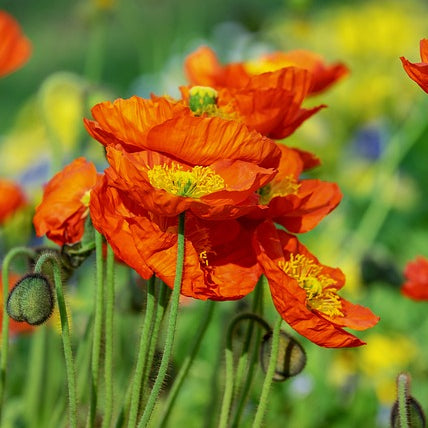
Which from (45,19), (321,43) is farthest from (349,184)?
(45,19)

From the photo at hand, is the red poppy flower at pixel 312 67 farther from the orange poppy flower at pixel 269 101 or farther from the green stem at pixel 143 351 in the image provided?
the green stem at pixel 143 351

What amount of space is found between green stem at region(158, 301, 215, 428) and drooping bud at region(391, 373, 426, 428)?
0.72 ft

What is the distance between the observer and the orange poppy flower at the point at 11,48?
1.59 metres

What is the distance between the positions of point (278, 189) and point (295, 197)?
0.9 inches

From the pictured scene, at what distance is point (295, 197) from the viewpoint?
3.15ft

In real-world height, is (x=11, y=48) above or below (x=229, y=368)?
above

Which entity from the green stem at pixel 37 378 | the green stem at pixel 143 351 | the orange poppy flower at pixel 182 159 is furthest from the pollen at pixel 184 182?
the green stem at pixel 37 378

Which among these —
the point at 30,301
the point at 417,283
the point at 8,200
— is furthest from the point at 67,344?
the point at 8,200

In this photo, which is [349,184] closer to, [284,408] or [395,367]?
[395,367]

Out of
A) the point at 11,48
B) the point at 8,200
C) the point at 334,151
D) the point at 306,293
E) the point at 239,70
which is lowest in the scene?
the point at 306,293

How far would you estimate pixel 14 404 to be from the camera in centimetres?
169

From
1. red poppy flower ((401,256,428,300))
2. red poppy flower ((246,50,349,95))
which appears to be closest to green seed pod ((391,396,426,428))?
red poppy flower ((401,256,428,300))

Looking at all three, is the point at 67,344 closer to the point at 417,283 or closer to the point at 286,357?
the point at 286,357

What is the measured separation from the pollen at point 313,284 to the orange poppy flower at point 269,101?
0.15 metres
